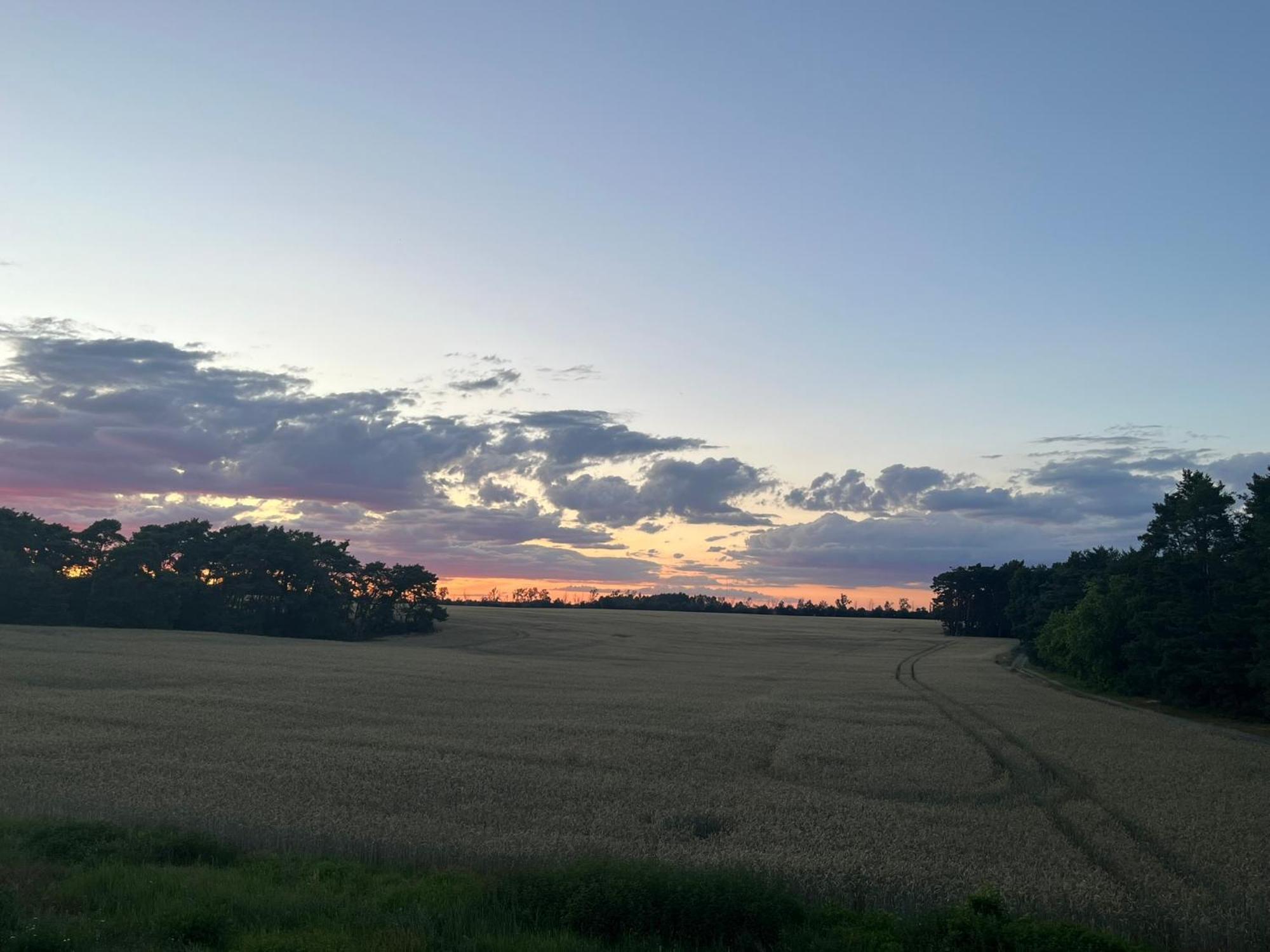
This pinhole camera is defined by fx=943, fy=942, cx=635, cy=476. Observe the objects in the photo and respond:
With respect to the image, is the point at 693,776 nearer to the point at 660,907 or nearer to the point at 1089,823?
the point at 1089,823

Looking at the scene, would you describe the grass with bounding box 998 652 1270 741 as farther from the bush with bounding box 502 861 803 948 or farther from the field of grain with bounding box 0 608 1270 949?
the bush with bounding box 502 861 803 948

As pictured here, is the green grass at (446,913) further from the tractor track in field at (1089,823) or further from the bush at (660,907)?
the tractor track in field at (1089,823)

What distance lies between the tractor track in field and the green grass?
6.03 meters

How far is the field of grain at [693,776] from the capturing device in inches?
656

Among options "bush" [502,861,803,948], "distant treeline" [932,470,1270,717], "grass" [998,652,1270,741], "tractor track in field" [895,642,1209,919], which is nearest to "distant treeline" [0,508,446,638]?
"grass" [998,652,1270,741]

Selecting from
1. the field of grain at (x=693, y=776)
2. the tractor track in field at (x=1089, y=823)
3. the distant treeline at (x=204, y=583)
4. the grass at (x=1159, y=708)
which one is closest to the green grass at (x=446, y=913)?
the field of grain at (x=693, y=776)

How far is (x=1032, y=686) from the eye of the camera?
61.6 meters

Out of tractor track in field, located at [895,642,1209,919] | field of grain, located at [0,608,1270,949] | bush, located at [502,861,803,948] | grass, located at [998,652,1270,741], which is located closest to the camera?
bush, located at [502,861,803,948]

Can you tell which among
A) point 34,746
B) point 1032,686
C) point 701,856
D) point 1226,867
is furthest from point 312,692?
point 1032,686

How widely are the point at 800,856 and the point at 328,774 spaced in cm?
1287

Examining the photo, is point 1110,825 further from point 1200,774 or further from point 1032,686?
point 1032,686

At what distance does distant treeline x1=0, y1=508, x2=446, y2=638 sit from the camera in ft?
301

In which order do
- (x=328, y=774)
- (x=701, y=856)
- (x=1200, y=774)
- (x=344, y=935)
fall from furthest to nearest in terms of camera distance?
(x=1200, y=774) → (x=328, y=774) → (x=701, y=856) → (x=344, y=935)

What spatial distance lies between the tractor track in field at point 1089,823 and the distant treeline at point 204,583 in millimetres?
81278
